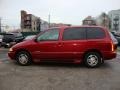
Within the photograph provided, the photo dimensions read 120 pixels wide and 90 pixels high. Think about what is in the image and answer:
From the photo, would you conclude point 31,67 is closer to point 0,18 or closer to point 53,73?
point 53,73

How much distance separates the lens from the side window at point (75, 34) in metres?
10.3

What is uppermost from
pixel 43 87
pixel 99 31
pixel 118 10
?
pixel 118 10

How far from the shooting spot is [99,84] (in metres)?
7.36

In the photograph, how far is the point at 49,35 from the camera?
415 inches

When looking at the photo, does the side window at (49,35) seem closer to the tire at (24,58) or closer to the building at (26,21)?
the tire at (24,58)

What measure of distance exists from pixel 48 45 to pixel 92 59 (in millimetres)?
1936

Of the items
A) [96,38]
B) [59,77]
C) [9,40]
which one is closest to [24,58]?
[59,77]

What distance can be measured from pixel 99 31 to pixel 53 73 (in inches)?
110

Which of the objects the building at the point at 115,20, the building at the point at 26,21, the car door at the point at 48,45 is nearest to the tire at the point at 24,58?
the car door at the point at 48,45

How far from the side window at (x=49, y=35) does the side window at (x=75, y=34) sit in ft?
1.18

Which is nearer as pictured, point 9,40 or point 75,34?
point 75,34

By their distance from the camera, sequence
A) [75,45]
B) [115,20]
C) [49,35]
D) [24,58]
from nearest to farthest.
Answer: [75,45] < [49,35] < [24,58] < [115,20]

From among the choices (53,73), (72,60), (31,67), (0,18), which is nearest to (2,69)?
(31,67)

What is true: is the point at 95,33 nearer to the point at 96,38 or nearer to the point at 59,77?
the point at 96,38
